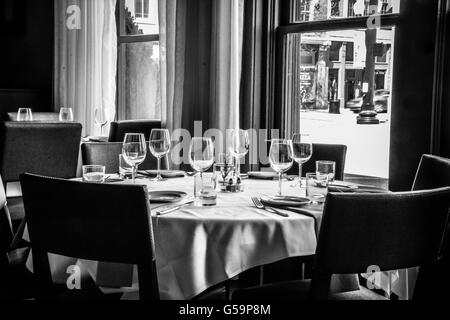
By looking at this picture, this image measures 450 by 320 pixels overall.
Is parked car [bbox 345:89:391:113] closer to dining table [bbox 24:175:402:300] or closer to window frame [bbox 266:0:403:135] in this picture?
window frame [bbox 266:0:403:135]

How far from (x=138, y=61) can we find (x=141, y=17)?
0.40 m

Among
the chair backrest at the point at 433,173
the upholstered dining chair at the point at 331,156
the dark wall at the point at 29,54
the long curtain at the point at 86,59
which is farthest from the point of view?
the dark wall at the point at 29,54

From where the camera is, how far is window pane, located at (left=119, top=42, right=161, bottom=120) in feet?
16.5

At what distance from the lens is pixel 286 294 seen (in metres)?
1.64

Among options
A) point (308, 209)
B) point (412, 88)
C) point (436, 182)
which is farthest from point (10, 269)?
point (412, 88)

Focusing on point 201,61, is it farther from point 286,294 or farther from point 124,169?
point 286,294

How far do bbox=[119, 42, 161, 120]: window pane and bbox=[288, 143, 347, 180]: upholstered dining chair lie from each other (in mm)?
2424

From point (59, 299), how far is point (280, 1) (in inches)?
105

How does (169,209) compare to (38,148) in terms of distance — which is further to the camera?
(38,148)

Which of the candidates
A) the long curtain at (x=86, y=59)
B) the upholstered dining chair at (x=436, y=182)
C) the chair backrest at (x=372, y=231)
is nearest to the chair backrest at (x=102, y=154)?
the upholstered dining chair at (x=436, y=182)

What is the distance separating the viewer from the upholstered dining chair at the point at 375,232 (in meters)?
1.32

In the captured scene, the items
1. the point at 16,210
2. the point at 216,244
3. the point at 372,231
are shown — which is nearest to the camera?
the point at 372,231

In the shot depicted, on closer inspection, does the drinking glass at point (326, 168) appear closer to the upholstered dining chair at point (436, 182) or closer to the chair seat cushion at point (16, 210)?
the upholstered dining chair at point (436, 182)

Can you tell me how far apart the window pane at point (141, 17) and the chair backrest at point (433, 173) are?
3314mm
